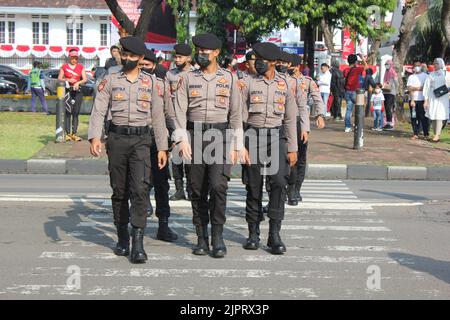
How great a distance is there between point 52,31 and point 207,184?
56.8 m

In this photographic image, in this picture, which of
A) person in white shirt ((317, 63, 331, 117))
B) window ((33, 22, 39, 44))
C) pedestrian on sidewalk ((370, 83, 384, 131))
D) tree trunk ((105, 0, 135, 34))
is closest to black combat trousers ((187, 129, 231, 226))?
tree trunk ((105, 0, 135, 34))

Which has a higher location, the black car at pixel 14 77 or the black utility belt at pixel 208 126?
the black car at pixel 14 77

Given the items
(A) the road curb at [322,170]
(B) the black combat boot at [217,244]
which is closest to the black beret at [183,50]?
(B) the black combat boot at [217,244]

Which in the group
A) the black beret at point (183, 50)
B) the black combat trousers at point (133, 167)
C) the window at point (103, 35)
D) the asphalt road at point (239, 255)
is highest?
the window at point (103, 35)

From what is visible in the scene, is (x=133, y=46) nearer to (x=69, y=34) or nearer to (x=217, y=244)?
(x=217, y=244)

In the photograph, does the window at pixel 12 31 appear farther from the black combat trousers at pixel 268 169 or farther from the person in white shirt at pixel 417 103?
the black combat trousers at pixel 268 169

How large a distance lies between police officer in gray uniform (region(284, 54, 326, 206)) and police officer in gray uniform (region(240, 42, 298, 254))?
1691 mm

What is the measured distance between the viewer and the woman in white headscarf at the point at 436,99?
18828mm

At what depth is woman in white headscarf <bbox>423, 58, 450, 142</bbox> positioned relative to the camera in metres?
18.8

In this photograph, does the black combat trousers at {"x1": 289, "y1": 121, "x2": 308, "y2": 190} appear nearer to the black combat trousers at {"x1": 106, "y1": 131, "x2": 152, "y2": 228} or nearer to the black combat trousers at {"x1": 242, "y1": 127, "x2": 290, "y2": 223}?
the black combat trousers at {"x1": 242, "y1": 127, "x2": 290, "y2": 223}

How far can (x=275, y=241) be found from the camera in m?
8.45

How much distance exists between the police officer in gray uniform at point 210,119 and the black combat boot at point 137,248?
1.99 ft
